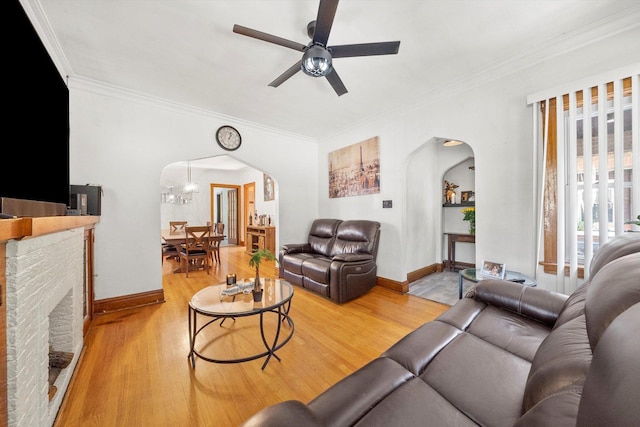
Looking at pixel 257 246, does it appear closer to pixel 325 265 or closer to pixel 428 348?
pixel 325 265

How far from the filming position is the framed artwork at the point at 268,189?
21.2 feet

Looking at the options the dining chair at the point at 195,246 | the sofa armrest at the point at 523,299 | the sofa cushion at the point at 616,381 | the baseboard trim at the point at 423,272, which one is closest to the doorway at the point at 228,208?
the dining chair at the point at 195,246

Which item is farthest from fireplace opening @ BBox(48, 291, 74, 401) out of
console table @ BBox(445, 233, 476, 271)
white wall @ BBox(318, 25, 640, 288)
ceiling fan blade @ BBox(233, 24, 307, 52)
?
console table @ BBox(445, 233, 476, 271)

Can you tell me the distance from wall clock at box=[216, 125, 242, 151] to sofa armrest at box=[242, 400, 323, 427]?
3707mm

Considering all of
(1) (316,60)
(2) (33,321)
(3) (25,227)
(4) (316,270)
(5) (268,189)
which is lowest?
(4) (316,270)

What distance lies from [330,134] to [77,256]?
398cm

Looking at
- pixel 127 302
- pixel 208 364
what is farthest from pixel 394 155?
pixel 127 302

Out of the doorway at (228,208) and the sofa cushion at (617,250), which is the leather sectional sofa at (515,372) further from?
the doorway at (228,208)

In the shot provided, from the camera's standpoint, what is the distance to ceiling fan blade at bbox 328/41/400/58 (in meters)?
1.72

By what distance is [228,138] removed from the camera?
377 centimetres

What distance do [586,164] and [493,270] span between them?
1.20 metres

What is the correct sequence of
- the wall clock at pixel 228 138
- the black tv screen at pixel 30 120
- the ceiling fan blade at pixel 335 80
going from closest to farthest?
the black tv screen at pixel 30 120
the ceiling fan blade at pixel 335 80
the wall clock at pixel 228 138

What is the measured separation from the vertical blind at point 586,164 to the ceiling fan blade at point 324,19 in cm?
211

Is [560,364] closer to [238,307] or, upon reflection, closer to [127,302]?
[238,307]
